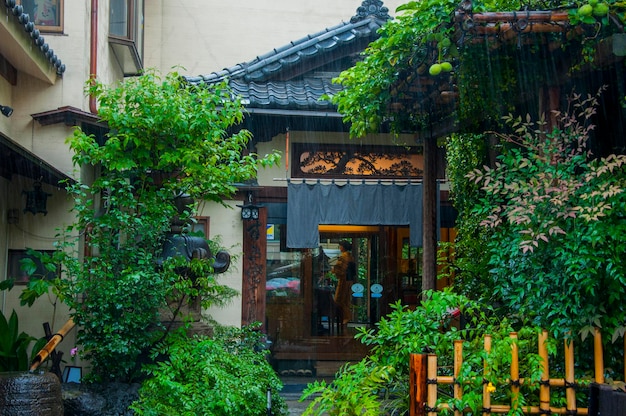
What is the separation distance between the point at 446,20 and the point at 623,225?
2.37m

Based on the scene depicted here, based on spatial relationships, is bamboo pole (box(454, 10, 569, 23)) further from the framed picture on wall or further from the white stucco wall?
the white stucco wall

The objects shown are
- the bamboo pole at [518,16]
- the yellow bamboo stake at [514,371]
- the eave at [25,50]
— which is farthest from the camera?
the eave at [25,50]

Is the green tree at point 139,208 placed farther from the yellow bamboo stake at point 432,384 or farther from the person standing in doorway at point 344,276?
the person standing in doorway at point 344,276

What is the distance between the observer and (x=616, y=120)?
7492mm

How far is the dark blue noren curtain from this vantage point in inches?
460

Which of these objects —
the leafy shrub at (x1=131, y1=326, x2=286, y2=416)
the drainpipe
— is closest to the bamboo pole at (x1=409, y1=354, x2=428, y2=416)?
the leafy shrub at (x1=131, y1=326, x2=286, y2=416)

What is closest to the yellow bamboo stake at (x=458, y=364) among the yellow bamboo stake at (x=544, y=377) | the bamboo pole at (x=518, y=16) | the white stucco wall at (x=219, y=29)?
the yellow bamboo stake at (x=544, y=377)

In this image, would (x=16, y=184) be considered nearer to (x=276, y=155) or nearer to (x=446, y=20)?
Answer: (x=276, y=155)

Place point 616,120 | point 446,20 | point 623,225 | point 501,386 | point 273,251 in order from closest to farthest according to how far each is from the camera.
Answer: point 623,225, point 501,386, point 446,20, point 616,120, point 273,251

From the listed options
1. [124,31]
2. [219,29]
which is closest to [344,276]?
[124,31]

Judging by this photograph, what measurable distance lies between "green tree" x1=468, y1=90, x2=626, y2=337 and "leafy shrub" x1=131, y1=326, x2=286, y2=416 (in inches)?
114

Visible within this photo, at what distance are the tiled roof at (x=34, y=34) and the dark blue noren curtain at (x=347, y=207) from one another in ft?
13.4

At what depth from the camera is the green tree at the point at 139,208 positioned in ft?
24.8

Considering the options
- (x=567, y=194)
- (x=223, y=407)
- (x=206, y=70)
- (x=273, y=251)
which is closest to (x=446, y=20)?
(x=567, y=194)
